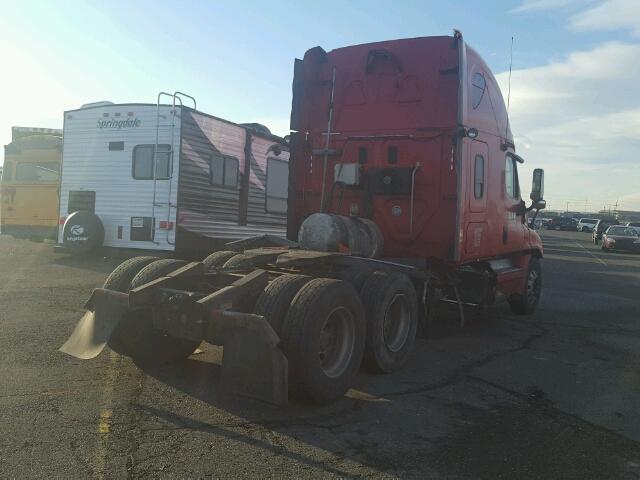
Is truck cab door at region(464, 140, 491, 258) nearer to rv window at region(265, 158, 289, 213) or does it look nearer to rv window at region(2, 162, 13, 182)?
rv window at region(265, 158, 289, 213)

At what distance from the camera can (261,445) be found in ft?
12.8

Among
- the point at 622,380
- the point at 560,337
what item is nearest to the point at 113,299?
the point at 622,380

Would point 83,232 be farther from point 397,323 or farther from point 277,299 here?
point 277,299

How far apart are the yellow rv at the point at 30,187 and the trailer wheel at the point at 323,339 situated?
1379cm

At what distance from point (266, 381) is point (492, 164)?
5.29 meters

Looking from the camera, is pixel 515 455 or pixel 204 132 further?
pixel 204 132

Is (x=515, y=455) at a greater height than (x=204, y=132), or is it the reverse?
(x=204, y=132)

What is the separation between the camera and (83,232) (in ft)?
39.8

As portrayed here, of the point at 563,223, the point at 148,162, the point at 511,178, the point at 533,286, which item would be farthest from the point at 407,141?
the point at 563,223

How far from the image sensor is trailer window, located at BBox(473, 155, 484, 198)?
763 cm

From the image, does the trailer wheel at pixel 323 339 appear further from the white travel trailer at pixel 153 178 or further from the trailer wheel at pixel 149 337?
the white travel trailer at pixel 153 178

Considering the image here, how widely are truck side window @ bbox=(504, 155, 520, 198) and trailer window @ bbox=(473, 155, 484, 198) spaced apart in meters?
1.13

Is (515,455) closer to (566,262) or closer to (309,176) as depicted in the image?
(309,176)

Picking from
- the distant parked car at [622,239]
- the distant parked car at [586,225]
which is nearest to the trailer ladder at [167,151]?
the distant parked car at [622,239]
